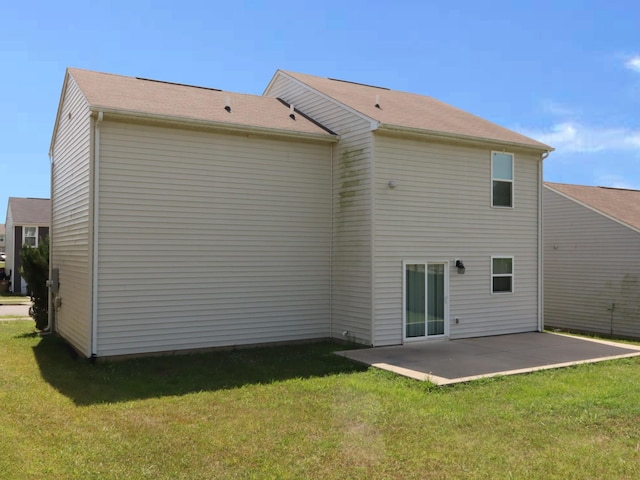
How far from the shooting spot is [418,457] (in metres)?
5.55

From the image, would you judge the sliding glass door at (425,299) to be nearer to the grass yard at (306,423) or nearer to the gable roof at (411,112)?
the grass yard at (306,423)

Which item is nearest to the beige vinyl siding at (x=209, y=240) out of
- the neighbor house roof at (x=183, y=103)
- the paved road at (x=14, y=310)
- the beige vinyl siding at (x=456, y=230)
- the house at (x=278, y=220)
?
the house at (x=278, y=220)

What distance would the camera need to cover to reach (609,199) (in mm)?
20344

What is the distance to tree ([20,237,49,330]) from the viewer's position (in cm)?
1491

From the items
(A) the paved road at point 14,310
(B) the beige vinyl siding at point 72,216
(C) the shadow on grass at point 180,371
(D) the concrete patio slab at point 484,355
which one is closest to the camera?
(C) the shadow on grass at point 180,371

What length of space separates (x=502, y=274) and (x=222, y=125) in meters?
7.50

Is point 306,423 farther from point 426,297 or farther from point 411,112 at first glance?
point 411,112

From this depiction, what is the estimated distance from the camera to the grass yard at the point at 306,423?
532 centimetres

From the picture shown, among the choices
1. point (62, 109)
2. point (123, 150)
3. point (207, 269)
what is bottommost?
point (207, 269)

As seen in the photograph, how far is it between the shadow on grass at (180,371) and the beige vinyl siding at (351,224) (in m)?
0.80

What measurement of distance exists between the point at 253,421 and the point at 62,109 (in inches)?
401

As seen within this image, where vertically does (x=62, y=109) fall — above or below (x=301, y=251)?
above

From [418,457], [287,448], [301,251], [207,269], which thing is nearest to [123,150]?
[207,269]

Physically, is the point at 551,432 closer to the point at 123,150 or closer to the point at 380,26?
the point at 123,150
